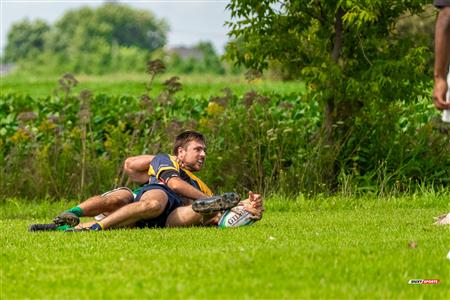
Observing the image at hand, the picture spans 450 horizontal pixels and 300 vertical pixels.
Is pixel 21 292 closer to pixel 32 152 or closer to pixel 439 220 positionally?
pixel 439 220

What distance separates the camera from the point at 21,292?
7156 millimetres

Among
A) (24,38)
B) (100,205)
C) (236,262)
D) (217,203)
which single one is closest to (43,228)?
(100,205)

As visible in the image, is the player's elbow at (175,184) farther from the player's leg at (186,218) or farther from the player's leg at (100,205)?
the player's leg at (100,205)

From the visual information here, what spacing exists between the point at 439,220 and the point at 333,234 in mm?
1999

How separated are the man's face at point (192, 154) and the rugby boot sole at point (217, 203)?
85 cm

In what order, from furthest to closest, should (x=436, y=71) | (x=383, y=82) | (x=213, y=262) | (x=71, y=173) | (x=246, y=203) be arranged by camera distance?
1. (x=71, y=173)
2. (x=383, y=82)
3. (x=246, y=203)
4. (x=213, y=262)
5. (x=436, y=71)

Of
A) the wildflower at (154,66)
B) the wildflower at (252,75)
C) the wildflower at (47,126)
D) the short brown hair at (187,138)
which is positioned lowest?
the wildflower at (47,126)

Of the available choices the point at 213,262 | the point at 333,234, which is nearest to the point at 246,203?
the point at 333,234

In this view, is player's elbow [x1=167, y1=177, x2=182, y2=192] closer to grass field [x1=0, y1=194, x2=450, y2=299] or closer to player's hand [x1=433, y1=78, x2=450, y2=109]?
grass field [x1=0, y1=194, x2=450, y2=299]

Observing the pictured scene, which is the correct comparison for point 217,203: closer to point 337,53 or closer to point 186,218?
point 186,218

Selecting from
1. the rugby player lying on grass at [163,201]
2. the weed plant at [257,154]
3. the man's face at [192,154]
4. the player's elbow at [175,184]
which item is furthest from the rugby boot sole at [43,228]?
the weed plant at [257,154]

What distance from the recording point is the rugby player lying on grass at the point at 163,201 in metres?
11.2

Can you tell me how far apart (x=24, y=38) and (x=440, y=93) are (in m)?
138

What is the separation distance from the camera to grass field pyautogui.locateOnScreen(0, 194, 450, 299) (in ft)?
22.8
